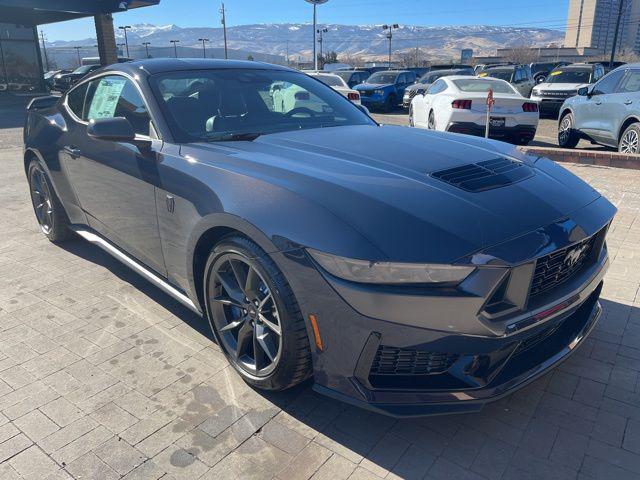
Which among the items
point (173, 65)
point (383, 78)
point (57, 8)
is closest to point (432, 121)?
point (173, 65)

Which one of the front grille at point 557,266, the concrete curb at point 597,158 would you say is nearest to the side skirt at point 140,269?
the front grille at point 557,266

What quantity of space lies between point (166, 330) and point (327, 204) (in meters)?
1.69

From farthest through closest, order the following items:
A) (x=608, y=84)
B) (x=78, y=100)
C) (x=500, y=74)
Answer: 1. (x=500, y=74)
2. (x=608, y=84)
3. (x=78, y=100)

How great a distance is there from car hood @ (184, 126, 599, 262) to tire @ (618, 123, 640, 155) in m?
5.88

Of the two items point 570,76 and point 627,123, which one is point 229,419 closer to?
point 627,123

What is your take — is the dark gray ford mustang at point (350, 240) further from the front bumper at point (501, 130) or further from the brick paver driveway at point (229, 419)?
the front bumper at point (501, 130)

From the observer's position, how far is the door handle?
3896 mm

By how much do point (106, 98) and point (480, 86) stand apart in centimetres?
851

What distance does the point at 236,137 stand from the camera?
3133 mm

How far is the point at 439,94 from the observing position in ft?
35.1

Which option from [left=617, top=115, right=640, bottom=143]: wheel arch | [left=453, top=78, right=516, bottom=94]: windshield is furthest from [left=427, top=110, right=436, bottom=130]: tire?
[left=617, top=115, right=640, bottom=143]: wheel arch

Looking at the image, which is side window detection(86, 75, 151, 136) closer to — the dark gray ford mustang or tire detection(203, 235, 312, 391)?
the dark gray ford mustang

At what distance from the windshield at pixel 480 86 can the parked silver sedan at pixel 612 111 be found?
4.51ft

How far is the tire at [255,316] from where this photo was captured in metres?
2.30
